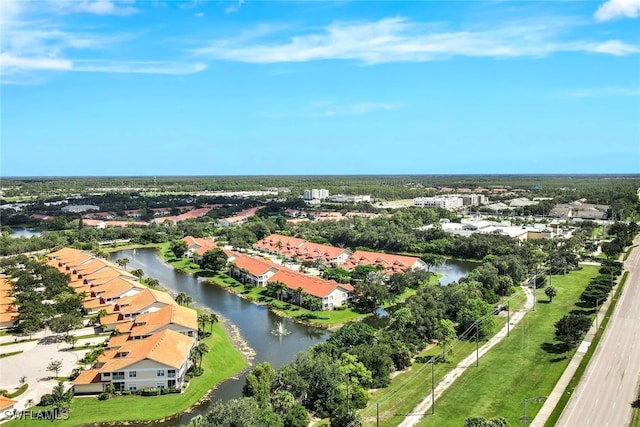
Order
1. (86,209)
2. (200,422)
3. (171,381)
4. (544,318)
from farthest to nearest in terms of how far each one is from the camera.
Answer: (86,209) → (544,318) → (171,381) → (200,422)

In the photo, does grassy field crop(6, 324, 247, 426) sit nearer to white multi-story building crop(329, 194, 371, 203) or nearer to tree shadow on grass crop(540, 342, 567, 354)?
tree shadow on grass crop(540, 342, 567, 354)

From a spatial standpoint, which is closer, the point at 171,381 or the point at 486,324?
the point at 171,381

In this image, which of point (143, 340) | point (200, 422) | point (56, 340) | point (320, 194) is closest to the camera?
point (200, 422)

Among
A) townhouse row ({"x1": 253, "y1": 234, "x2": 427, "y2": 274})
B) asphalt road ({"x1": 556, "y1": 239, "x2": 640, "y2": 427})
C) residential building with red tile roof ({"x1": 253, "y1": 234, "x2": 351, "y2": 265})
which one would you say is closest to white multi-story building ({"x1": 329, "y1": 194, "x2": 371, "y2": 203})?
townhouse row ({"x1": 253, "y1": 234, "x2": 427, "y2": 274})

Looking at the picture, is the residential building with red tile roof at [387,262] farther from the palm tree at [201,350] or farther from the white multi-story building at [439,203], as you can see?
the white multi-story building at [439,203]

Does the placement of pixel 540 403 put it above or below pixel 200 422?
below

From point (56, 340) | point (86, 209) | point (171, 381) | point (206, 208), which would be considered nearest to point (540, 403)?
point (171, 381)

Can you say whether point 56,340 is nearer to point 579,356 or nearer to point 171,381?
point 171,381
